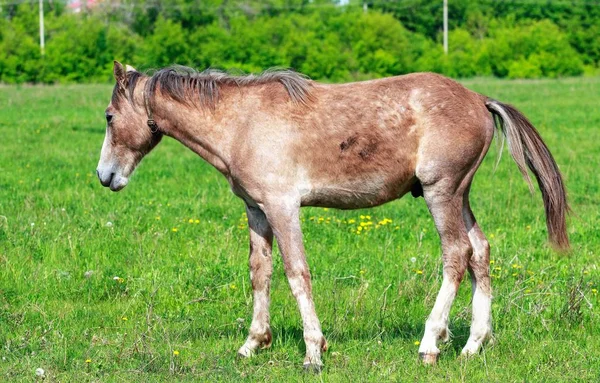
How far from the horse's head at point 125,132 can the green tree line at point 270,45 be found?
50037 mm

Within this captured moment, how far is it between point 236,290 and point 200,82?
6.94ft

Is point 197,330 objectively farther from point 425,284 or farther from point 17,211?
point 17,211

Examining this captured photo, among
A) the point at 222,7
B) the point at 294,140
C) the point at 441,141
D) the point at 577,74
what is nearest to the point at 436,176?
the point at 441,141

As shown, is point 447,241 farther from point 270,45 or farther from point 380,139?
point 270,45

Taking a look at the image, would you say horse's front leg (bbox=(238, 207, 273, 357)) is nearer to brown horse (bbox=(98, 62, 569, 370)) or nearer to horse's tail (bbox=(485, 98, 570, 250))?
brown horse (bbox=(98, 62, 569, 370))

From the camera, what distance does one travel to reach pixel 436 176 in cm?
642

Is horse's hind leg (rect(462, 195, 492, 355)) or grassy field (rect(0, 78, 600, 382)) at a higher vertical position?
horse's hind leg (rect(462, 195, 492, 355))

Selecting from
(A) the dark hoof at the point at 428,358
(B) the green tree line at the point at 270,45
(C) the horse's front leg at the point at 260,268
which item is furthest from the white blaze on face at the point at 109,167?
(B) the green tree line at the point at 270,45

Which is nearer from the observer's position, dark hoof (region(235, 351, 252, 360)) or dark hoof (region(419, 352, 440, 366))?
dark hoof (region(419, 352, 440, 366))

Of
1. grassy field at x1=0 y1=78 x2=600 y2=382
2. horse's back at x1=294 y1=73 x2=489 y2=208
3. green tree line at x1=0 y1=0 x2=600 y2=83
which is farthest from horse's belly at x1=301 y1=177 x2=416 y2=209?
green tree line at x1=0 y1=0 x2=600 y2=83

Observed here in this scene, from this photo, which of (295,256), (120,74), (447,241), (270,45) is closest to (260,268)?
(295,256)

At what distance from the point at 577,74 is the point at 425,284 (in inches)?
2271

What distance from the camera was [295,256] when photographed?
6410 millimetres

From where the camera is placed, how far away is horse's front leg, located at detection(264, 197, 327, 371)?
6.33m
